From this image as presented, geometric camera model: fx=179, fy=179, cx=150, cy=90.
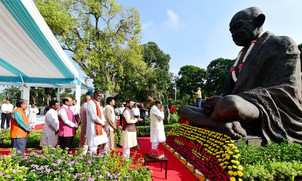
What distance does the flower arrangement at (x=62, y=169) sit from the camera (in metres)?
2.19

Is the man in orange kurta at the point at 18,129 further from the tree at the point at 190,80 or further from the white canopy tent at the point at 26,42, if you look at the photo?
the tree at the point at 190,80

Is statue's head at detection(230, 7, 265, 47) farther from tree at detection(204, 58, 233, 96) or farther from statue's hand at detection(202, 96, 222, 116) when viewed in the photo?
tree at detection(204, 58, 233, 96)

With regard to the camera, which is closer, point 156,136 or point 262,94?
point 262,94

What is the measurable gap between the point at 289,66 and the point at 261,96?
1.02 metres

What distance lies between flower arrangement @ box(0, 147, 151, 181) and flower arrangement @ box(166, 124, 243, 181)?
4.05ft

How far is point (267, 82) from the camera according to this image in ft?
14.7

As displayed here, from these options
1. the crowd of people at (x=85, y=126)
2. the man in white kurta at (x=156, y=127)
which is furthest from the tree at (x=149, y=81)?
the crowd of people at (x=85, y=126)

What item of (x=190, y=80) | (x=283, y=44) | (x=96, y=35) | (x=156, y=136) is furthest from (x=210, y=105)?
(x=190, y=80)

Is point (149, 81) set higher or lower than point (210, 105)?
higher

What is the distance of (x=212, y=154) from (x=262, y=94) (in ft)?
6.53

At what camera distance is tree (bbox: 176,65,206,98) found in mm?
37938

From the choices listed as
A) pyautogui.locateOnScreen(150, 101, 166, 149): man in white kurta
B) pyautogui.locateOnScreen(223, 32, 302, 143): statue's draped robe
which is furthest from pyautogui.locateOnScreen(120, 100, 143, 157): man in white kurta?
pyautogui.locateOnScreen(223, 32, 302, 143): statue's draped robe

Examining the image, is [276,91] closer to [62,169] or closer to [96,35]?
[62,169]

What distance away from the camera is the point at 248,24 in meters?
4.84
